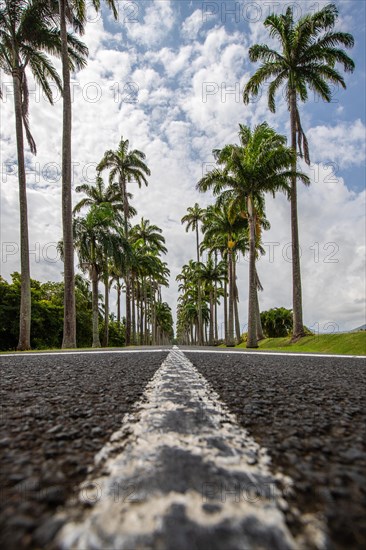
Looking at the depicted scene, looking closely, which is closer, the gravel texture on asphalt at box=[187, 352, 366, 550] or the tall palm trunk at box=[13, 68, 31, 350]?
the gravel texture on asphalt at box=[187, 352, 366, 550]

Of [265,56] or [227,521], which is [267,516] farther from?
[265,56]

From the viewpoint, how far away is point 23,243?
45.1 ft

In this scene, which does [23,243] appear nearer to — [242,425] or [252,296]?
[252,296]

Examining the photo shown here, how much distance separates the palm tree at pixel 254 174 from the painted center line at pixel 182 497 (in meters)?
17.8

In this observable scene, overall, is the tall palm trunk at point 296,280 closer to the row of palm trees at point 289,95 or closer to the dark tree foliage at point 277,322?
the row of palm trees at point 289,95

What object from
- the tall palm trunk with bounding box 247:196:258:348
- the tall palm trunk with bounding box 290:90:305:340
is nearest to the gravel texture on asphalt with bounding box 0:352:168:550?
the tall palm trunk with bounding box 290:90:305:340

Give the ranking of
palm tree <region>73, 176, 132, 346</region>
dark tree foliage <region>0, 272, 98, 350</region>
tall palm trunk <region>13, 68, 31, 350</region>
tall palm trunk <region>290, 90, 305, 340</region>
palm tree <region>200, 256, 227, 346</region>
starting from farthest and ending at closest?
palm tree <region>200, 256, 227, 346</region> < palm tree <region>73, 176, 132, 346</region> < dark tree foliage <region>0, 272, 98, 350</region> < tall palm trunk <region>290, 90, 305, 340</region> < tall palm trunk <region>13, 68, 31, 350</region>

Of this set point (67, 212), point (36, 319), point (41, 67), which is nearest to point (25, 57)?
point (41, 67)

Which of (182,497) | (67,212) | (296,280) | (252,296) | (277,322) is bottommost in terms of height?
(277,322)

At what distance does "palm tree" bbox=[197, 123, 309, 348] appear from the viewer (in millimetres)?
17672

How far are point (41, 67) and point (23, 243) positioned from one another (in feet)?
33.5

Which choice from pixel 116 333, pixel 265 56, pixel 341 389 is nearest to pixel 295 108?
pixel 265 56

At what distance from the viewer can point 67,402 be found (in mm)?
1469

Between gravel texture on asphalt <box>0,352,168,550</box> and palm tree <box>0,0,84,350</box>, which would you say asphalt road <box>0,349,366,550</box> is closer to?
gravel texture on asphalt <box>0,352,168,550</box>
